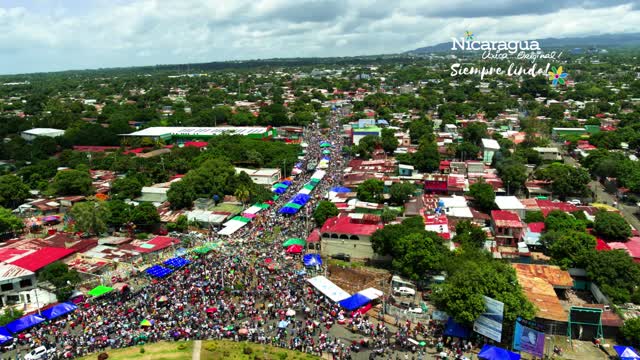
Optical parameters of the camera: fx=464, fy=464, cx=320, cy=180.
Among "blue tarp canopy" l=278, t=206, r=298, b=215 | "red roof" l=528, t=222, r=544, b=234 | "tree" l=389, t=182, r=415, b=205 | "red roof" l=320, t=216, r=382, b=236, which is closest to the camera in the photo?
"red roof" l=320, t=216, r=382, b=236

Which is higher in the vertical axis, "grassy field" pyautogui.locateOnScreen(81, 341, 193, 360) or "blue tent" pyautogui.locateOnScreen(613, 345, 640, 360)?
"grassy field" pyautogui.locateOnScreen(81, 341, 193, 360)

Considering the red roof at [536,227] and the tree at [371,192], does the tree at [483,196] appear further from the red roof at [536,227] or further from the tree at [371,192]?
the tree at [371,192]

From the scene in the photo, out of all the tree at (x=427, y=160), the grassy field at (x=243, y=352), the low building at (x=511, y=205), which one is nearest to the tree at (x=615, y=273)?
the low building at (x=511, y=205)

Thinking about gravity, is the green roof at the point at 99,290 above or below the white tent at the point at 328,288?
above

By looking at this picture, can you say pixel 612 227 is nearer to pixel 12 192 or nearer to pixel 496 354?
pixel 496 354

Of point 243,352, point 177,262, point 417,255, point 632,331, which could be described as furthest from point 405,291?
point 177,262

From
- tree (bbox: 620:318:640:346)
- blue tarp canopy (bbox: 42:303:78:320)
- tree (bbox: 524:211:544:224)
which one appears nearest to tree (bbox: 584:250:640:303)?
tree (bbox: 620:318:640:346)

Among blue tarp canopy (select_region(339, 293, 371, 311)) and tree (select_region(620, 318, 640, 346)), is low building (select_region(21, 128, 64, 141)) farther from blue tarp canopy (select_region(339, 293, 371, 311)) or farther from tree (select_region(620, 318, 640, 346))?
tree (select_region(620, 318, 640, 346))
